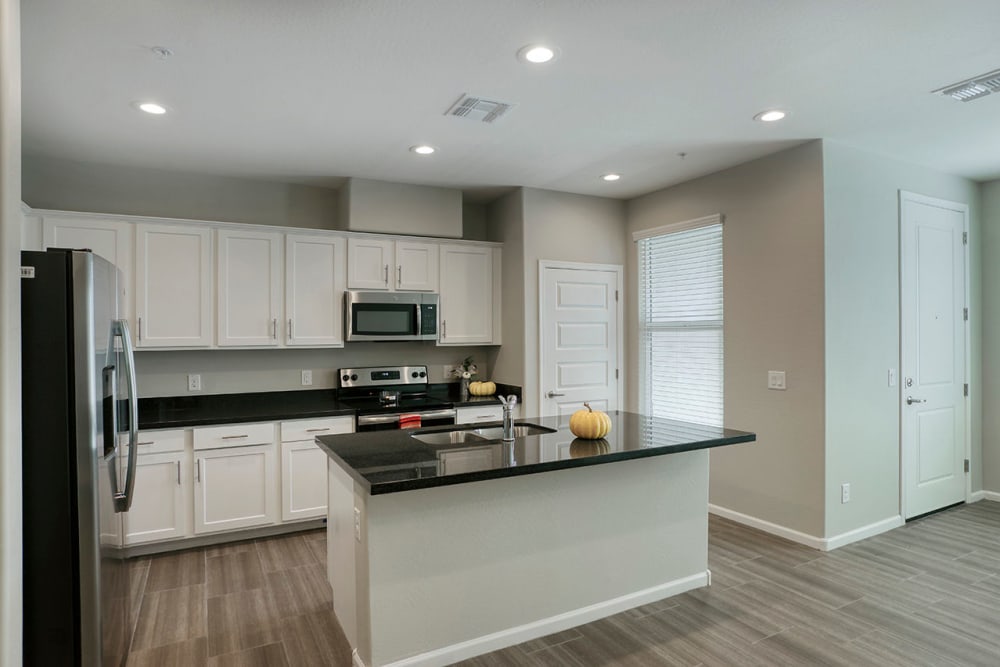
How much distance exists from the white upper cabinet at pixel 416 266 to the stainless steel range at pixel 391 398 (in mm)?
729

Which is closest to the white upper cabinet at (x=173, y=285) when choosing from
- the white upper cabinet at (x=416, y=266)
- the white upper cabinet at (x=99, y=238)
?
the white upper cabinet at (x=99, y=238)

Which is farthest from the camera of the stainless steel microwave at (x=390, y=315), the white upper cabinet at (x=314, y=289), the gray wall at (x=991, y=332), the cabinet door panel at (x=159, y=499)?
the gray wall at (x=991, y=332)

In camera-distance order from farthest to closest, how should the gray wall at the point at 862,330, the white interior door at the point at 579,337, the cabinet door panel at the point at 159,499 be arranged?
1. the white interior door at the point at 579,337
2. the gray wall at the point at 862,330
3. the cabinet door panel at the point at 159,499

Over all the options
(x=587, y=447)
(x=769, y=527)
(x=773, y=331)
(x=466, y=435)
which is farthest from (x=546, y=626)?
(x=773, y=331)

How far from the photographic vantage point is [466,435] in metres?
2.99

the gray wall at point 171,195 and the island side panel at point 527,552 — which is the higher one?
the gray wall at point 171,195

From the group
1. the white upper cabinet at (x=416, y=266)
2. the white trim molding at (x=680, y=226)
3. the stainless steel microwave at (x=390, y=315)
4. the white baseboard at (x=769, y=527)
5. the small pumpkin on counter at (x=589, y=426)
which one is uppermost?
the white trim molding at (x=680, y=226)

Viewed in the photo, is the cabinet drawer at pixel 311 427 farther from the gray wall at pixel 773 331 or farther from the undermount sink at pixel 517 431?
Result: the gray wall at pixel 773 331

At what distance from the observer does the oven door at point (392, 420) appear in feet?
13.6

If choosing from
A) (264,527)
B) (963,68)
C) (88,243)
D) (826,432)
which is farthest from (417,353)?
(963,68)

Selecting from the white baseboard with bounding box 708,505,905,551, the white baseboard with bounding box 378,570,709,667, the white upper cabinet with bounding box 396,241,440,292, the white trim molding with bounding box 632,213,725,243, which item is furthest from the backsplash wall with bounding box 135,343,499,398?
the white baseboard with bounding box 378,570,709,667

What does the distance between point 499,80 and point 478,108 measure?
36 centimetres

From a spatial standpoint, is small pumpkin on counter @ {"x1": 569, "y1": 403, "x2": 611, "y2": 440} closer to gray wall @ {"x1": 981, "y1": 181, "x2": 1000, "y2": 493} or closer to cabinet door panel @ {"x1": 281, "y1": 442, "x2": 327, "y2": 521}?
cabinet door panel @ {"x1": 281, "y1": 442, "x2": 327, "y2": 521}

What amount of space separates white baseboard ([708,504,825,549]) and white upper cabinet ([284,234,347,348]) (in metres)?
3.19
